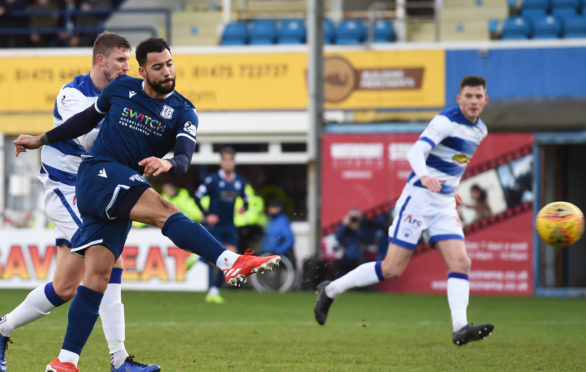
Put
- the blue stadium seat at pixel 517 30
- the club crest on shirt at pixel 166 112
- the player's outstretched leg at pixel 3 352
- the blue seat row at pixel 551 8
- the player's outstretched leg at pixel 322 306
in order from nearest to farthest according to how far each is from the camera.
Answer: the club crest on shirt at pixel 166 112 → the player's outstretched leg at pixel 3 352 → the player's outstretched leg at pixel 322 306 → the blue stadium seat at pixel 517 30 → the blue seat row at pixel 551 8

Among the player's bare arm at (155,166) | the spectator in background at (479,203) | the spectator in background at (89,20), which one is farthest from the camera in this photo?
the spectator in background at (89,20)

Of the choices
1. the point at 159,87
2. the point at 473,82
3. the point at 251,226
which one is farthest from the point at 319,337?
the point at 251,226

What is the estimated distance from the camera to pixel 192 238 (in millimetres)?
6070

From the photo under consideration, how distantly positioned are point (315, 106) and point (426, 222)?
989 cm

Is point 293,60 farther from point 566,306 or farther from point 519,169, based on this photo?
point 566,306

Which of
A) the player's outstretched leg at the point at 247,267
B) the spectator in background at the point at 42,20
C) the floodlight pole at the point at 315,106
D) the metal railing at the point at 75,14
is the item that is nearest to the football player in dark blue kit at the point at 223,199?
the floodlight pole at the point at 315,106

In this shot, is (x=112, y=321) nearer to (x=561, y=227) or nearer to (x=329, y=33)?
(x=561, y=227)

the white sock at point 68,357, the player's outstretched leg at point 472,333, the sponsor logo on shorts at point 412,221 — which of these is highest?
the sponsor logo on shorts at point 412,221

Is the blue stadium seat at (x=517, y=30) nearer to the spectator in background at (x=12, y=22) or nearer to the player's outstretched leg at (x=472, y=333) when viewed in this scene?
the spectator in background at (x=12, y=22)

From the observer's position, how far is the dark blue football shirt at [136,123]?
20.6 ft

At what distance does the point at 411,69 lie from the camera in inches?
787

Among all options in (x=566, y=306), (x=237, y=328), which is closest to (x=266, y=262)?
(x=237, y=328)

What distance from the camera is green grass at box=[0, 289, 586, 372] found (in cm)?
788

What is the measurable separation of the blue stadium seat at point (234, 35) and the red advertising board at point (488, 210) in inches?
164
